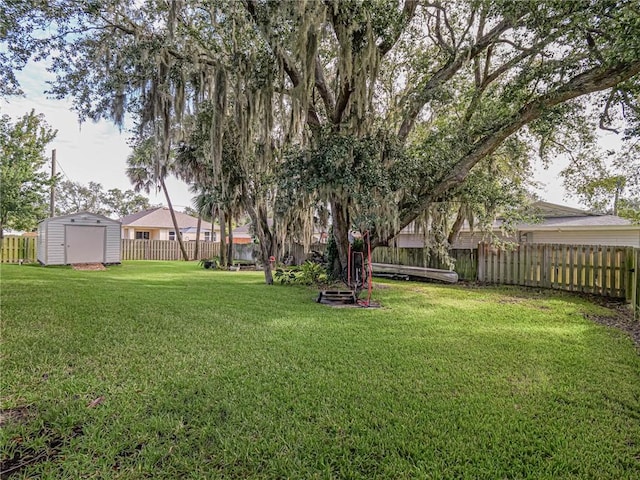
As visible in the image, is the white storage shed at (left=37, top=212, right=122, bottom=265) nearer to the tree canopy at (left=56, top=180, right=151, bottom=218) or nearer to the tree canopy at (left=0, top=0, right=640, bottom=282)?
the tree canopy at (left=0, top=0, right=640, bottom=282)

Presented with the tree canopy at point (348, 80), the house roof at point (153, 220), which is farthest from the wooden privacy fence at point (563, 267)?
the house roof at point (153, 220)

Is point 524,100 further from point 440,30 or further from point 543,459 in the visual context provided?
point 543,459

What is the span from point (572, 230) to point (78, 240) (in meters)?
18.1

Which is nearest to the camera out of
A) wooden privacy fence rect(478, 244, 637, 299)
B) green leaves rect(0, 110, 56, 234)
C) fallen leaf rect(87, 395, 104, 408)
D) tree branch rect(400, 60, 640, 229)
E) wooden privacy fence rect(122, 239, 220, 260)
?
fallen leaf rect(87, 395, 104, 408)

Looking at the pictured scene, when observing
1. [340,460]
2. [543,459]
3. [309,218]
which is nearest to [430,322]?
[543,459]

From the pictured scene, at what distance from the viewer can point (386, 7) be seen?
5.80 meters

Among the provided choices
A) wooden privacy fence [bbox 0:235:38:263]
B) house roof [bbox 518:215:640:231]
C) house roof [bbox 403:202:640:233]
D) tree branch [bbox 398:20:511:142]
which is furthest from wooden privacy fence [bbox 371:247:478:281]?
wooden privacy fence [bbox 0:235:38:263]

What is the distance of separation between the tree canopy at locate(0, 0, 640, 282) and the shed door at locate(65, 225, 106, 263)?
7824 mm

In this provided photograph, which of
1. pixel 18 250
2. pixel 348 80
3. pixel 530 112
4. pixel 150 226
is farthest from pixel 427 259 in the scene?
pixel 150 226

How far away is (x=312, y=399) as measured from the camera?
2.38m

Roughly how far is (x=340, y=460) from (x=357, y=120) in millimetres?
6452

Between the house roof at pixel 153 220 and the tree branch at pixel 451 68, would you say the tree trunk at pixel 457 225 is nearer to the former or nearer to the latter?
the tree branch at pixel 451 68

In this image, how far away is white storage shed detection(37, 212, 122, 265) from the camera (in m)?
12.9

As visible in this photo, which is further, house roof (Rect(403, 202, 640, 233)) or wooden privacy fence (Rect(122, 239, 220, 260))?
wooden privacy fence (Rect(122, 239, 220, 260))
